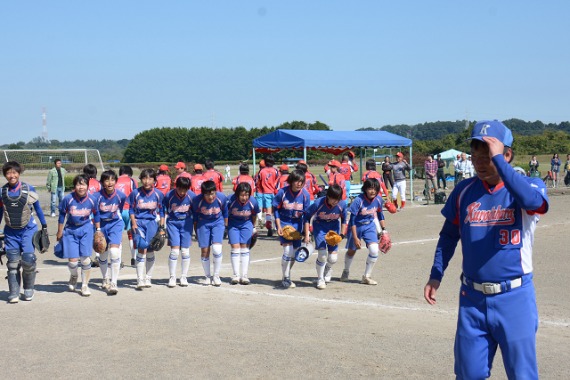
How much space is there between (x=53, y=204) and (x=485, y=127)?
71.3ft

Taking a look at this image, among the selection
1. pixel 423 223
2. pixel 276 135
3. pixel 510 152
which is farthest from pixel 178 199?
pixel 276 135

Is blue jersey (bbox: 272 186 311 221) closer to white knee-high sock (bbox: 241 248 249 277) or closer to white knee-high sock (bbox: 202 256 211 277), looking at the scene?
white knee-high sock (bbox: 241 248 249 277)

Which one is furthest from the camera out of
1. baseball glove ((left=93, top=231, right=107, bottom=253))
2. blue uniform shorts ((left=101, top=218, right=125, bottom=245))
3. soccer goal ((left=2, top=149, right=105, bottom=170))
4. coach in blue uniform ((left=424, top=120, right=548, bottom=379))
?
soccer goal ((left=2, top=149, right=105, bottom=170))

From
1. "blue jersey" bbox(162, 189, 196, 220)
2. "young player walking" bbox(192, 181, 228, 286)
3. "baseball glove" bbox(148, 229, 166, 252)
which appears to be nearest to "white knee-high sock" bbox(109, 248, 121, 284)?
"baseball glove" bbox(148, 229, 166, 252)

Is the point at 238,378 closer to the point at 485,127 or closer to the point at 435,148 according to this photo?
the point at 485,127

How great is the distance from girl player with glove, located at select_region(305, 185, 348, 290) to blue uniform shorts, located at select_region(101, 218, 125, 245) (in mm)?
2977

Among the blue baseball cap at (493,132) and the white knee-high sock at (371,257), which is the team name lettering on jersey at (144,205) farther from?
the blue baseball cap at (493,132)

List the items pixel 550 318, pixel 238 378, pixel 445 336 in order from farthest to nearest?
pixel 550 318 → pixel 445 336 → pixel 238 378

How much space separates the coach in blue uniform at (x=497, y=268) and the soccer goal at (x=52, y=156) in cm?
3504

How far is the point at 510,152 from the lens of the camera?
4.64 metres

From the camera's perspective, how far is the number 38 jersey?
448 cm

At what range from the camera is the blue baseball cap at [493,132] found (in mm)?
4461

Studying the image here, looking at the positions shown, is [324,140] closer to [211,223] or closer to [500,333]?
[211,223]

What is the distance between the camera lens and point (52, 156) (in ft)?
133
